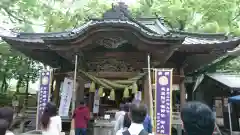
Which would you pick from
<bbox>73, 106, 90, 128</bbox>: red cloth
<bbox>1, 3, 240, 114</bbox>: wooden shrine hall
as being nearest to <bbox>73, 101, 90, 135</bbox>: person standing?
<bbox>73, 106, 90, 128</bbox>: red cloth

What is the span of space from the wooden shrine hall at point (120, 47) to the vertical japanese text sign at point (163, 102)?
78 centimetres

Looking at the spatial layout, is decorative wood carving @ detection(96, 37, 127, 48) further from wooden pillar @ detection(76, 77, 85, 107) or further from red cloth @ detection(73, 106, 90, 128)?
red cloth @ detection(73, 106, 90, 128)

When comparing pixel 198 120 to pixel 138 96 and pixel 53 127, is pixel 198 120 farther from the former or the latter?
pixel 138 96

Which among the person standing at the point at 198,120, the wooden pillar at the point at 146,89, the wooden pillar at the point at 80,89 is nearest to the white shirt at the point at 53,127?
the person standing at the point at 198,120

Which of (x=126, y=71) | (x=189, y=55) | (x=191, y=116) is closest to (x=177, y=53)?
(x=189, y=55)

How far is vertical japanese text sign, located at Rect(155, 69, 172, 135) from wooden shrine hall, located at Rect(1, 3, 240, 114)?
78 centimetres

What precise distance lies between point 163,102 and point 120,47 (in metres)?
2.93

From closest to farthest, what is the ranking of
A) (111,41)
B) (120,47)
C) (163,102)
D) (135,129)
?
(135,129) < (163,102) < (111,41) < (120,47)

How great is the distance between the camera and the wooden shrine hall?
334 inches

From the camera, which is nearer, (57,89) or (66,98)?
(66,98)

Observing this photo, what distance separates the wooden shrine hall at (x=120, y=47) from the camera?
334 inches

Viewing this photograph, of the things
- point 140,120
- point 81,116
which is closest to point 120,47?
point 81,116

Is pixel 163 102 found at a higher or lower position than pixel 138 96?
lower

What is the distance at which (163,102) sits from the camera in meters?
8.31
